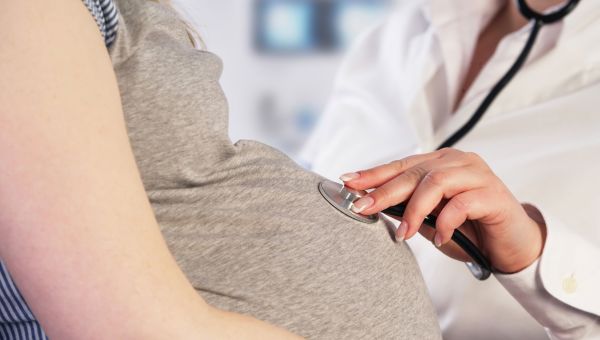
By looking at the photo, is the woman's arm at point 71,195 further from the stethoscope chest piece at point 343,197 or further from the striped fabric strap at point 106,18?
the stethoscope chest piece at point 343,197

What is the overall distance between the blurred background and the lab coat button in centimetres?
286

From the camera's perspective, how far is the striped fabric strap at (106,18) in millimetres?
622

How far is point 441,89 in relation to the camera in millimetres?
1494

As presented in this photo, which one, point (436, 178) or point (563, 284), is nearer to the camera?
point (436, 178)

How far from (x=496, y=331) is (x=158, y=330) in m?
0.67

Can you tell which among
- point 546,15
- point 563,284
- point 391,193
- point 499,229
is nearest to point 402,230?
point 391,193

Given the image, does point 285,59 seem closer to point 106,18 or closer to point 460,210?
point 460,210

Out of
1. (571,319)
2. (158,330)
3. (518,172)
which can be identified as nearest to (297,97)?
(518,172)

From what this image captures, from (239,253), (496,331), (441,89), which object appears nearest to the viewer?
(239,253)

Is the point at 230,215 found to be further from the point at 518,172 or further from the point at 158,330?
the point at 518,172

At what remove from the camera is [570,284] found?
0.92 m

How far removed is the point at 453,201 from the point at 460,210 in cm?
1

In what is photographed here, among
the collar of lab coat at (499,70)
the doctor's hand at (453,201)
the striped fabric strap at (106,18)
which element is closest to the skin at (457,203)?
the doctor's hand at (453,201)

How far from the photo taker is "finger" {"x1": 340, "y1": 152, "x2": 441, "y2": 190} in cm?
A: 80
